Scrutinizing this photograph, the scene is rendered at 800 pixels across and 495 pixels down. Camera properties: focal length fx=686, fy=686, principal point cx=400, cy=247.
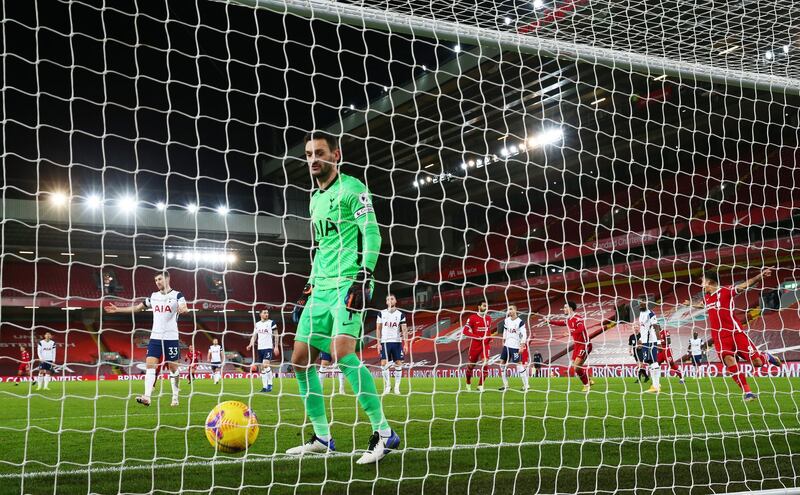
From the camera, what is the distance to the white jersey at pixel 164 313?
28.3 ft

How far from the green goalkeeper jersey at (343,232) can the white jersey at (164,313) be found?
4812 millimetres

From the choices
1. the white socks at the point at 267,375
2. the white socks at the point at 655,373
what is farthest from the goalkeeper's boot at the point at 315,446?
the white socks at the point at 267,375

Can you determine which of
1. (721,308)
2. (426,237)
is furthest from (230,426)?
(426,237)

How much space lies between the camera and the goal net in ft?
13.8

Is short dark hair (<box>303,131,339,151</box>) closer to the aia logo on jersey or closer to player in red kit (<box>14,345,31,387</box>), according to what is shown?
the aia logo on jersey

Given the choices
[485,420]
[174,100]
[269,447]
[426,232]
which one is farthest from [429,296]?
[269,447]

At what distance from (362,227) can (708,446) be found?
10.0ft

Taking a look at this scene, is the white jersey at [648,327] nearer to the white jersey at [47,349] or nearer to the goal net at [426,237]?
the goal net at [426,237]

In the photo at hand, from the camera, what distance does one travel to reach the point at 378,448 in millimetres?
4113

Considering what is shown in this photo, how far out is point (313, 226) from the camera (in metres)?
4.39

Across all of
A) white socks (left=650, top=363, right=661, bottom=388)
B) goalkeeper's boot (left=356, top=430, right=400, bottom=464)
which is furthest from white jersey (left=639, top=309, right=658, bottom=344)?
goalkeeper's boot (left=356, top=430, right=400, bottom=464)

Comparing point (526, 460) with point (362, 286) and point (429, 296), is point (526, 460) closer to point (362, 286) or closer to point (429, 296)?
point (362, 286)

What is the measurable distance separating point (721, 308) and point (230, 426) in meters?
6.33

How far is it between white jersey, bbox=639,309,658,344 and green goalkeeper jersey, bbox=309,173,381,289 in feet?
30.4
